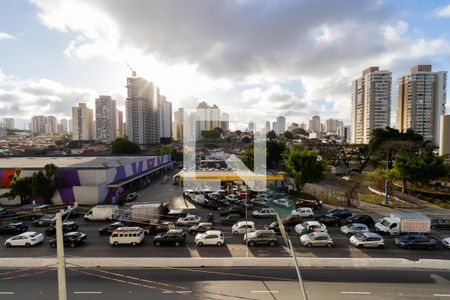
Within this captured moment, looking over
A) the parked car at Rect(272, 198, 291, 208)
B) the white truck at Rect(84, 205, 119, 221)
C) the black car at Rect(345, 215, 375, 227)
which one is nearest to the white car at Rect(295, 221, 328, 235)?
the black car at Rect(345, 215, 375, 227)

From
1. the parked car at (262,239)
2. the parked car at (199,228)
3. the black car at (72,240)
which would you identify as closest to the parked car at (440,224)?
the parked car at (262,239)

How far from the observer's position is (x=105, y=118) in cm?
12700

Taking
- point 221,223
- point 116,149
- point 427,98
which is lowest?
point 221,223

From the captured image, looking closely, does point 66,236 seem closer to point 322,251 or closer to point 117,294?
point 117,294

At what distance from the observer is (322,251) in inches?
598

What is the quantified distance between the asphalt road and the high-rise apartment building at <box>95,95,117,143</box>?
410ft

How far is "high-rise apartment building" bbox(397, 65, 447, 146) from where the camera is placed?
80.9 metres

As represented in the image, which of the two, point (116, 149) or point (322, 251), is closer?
point (322, 251)

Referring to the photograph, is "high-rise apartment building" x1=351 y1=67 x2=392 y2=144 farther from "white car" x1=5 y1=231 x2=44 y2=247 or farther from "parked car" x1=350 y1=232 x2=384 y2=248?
"white car" x1=5 y1=231 x2=44 y2=247

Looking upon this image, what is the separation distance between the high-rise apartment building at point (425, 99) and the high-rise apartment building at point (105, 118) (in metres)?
120

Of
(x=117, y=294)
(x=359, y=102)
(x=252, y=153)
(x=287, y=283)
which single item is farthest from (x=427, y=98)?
(x=117, y=294)

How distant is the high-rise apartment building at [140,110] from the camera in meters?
100

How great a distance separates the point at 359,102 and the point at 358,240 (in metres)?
94.1

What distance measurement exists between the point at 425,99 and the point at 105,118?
127m
